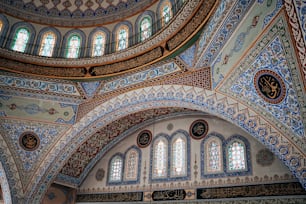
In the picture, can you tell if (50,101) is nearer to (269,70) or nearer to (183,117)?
(183,117)

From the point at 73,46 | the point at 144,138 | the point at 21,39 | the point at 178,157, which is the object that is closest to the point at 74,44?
the point at 73,46

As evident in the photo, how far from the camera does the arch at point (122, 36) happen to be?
775 cm

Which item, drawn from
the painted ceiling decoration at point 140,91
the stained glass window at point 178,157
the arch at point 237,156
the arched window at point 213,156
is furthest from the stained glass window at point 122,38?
the arch at point 237,156

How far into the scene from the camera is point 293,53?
372 cm

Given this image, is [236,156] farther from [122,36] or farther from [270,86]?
[122,36]

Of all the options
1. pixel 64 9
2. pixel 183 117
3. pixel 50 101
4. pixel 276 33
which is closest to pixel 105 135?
pixel 50 101

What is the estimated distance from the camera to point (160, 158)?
789cm

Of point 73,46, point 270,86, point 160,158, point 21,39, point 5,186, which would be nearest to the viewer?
point 270,86

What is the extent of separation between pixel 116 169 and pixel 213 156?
3032mm

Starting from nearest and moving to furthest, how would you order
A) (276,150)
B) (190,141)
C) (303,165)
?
(303,165) → (276,150) → (190,141)

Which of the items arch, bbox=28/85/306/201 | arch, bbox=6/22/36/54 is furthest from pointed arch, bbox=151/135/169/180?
arch, bbox=6/22/36/54

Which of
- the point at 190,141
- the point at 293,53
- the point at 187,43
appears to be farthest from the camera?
the point at 190,141

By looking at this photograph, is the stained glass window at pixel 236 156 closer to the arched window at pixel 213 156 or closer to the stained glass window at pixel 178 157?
the arched window at pixel 213 156

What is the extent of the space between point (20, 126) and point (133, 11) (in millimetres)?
4259
